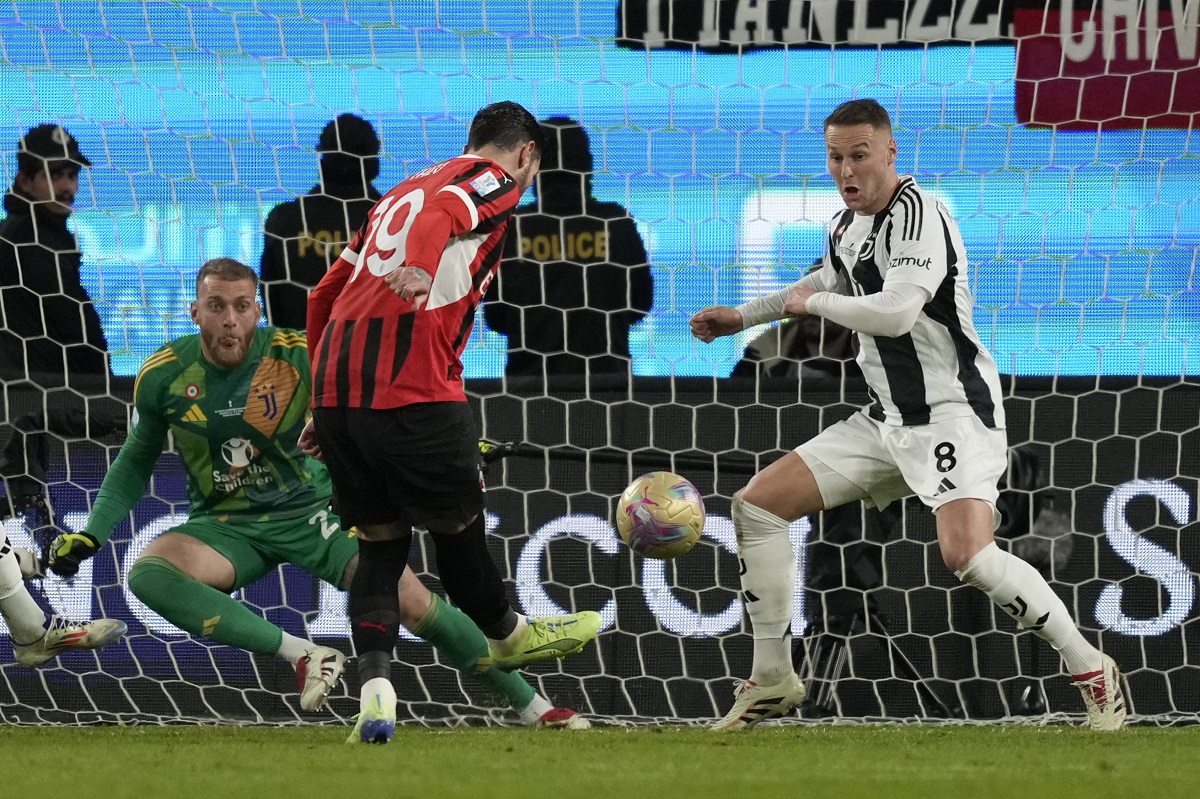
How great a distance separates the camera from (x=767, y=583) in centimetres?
461

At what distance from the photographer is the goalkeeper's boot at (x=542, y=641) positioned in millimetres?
4371

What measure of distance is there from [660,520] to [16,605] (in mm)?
1885

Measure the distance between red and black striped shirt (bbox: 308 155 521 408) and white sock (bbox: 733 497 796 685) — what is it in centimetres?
110

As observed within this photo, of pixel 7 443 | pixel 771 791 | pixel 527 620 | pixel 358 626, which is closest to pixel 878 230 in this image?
pixel 527 620

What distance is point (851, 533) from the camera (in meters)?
5.57

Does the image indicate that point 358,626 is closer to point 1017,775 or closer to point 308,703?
point 308,703

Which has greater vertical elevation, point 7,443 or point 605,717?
point 7,443

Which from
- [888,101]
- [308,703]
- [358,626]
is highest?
[888,101]

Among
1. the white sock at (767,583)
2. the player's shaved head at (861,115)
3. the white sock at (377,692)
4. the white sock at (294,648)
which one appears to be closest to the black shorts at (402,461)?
the white sock at (377,692)

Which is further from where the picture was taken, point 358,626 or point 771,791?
point 358,626

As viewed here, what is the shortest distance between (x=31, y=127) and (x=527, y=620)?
9.82 feet

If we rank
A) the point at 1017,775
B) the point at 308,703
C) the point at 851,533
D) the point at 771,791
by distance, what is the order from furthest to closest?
the point at 851,533 < the point at 308,703 < the point at 1017,775 < the point at 771,791

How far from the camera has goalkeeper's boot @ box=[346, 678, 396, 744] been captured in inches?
144

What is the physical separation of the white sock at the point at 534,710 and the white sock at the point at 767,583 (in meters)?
0.75
